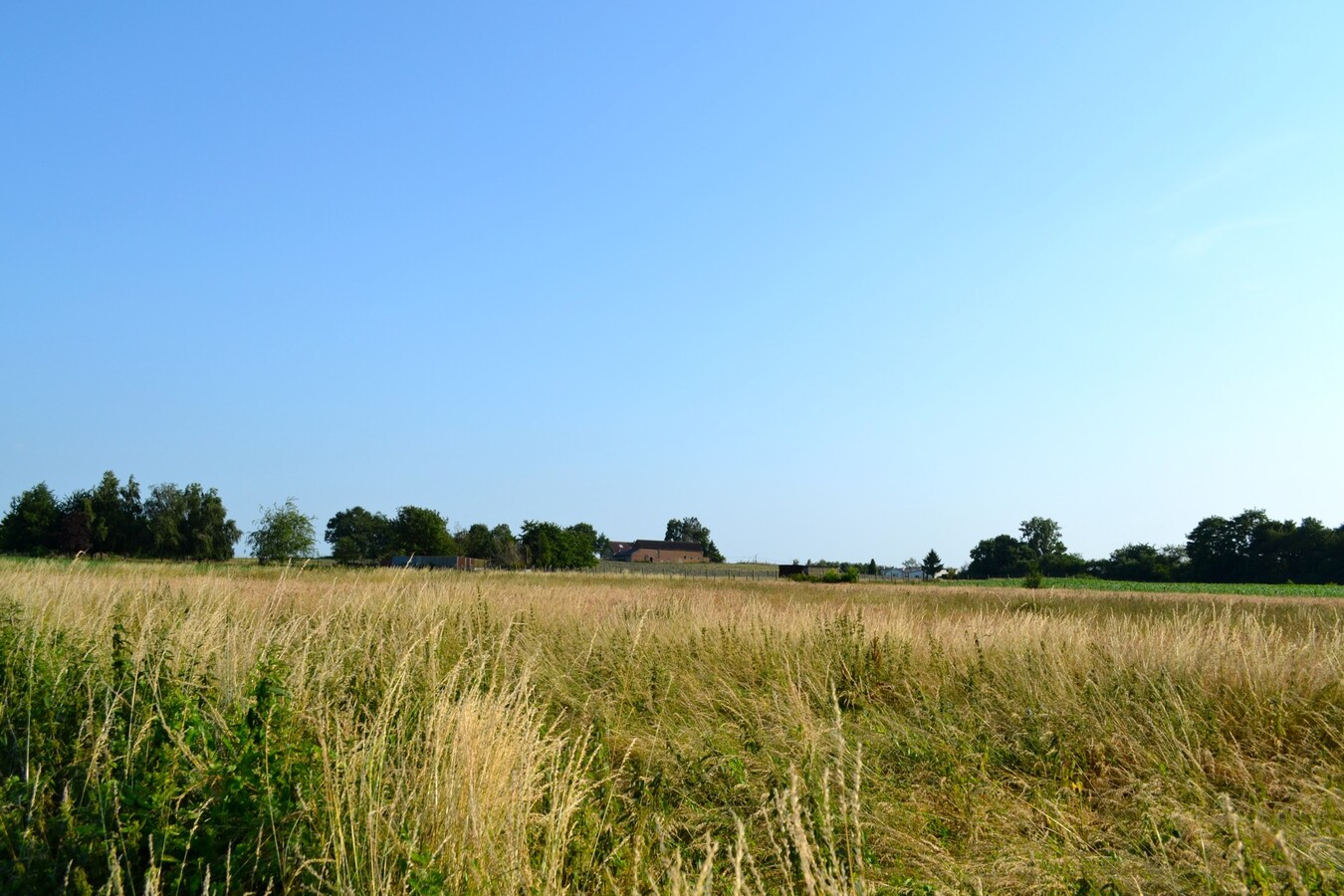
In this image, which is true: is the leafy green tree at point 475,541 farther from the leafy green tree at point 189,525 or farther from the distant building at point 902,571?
the distant building at point 902,571

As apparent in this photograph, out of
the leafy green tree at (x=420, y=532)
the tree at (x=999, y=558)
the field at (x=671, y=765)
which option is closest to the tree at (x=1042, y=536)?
the tree at (x=999, y=558)

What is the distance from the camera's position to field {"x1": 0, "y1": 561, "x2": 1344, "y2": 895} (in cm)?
334

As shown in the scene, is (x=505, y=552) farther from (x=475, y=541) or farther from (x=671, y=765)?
(x=671, y=765)

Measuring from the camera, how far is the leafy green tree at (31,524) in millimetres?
64250

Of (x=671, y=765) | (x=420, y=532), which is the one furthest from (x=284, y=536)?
(x=671, y=765)

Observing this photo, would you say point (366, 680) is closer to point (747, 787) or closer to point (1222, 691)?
point (747, 787)

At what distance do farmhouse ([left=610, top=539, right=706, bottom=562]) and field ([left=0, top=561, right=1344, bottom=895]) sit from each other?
111 metres

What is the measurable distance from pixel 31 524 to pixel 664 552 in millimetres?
78307

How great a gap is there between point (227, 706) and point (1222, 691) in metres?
7.34

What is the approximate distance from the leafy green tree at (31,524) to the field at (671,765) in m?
70.4

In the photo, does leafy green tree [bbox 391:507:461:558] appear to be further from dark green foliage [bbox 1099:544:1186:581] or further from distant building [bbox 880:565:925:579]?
dark green foliage [bbox 1099:544:1186:581]

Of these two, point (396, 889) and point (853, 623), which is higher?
point (853, 623)

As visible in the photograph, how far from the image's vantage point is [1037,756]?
5.49 m

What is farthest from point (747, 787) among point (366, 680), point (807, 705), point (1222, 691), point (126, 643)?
point (126, 643)
